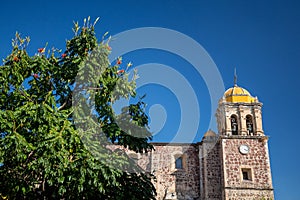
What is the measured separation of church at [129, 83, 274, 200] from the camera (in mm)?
21516

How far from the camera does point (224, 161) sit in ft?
72.3

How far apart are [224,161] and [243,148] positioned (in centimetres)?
149

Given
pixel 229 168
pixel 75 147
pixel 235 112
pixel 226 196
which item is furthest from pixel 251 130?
pixel 75 147

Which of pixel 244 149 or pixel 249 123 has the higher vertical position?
pixel 249 123

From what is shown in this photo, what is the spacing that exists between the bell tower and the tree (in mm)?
11797

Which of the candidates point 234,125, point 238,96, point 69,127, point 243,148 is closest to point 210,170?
point 243,148

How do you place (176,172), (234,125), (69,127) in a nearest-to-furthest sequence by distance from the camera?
(69,127)
(176,172)
(234,125)

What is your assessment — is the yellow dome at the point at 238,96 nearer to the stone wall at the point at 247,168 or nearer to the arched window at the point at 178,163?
the stone wall at the point at 247,168

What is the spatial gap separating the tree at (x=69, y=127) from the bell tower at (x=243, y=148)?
11.8 metres

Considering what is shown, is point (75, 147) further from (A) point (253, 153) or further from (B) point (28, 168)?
(A) point (253, 153)

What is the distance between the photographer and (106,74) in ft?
36.0

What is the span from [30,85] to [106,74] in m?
2.19

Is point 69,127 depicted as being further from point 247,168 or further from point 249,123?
point 249,123

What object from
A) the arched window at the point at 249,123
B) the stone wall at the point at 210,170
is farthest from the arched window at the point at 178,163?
the arched window at the point at 249,123
